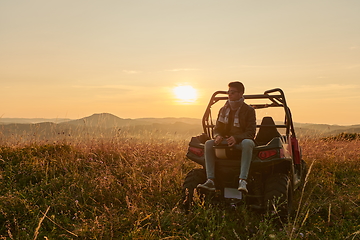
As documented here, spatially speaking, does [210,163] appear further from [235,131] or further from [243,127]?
[243,127]

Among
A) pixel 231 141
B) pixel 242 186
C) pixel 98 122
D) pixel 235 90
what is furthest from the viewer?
pixel 98 122

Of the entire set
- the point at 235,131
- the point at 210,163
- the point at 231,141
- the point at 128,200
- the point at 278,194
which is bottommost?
the point at 128,200

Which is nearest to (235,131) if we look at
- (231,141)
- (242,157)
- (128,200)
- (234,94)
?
(231,141)

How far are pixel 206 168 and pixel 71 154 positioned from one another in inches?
178

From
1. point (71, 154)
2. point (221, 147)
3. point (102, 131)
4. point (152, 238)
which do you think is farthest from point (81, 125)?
point (152, 238)

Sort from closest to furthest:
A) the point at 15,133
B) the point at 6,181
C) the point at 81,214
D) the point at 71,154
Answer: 1. the point at 81,214
2. the point at 6,181
3. the point at 71,154
4. the point at 15,133

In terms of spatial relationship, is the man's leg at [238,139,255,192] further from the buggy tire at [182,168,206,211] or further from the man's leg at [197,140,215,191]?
the buggy tire at [182,168,206,211]

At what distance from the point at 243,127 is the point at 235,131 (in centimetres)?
15

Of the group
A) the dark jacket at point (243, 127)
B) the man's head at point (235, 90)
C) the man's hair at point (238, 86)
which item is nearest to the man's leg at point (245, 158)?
the dark jacket at point (243, 127)

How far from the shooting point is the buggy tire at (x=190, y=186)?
16.6 feet

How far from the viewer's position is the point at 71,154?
27.4 ft

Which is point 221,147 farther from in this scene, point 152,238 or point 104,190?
point 104,190

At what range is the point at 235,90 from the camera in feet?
17.8

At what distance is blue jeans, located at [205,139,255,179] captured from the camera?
479 centimetres
